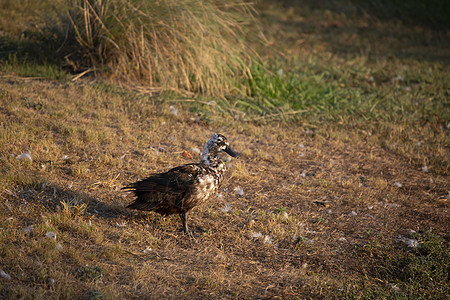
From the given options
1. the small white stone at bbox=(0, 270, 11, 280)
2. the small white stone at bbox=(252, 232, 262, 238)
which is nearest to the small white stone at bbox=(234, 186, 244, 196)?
the small white stone at bbox=(252, 232, 262, 238)

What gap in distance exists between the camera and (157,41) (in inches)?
329

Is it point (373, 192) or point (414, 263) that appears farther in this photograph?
point (373, 192)

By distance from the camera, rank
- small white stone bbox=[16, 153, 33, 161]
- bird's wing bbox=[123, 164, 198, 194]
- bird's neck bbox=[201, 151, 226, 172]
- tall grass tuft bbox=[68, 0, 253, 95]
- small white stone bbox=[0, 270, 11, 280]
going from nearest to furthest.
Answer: small white stone bbox=[0, 270, 11, 280], bird's wing bbox=[123, 164, 198, 194], bird's neck bbox=[201, 151, 226, 172], small white stone bbox=[16, 153, 33, 161], tall grass tuft bbox=[68, 0, 253, 95]

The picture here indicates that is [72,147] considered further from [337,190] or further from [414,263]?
[414,263]

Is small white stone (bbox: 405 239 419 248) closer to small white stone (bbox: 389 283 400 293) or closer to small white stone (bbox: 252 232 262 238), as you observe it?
small white stone (bbox: 389 283 400 293)

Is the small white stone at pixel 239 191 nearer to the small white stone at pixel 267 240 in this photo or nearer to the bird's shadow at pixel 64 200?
the small white stone at pixel 267 240

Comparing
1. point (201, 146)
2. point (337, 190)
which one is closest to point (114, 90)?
point (201, 146)

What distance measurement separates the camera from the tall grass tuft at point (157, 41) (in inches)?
320

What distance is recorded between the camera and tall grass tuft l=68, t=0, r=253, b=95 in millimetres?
8125

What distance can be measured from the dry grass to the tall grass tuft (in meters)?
0.73

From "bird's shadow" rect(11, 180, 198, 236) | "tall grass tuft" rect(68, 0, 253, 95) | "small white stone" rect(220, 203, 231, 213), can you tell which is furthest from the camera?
"tall grass tuft" rect(68, 0, 253, 95)

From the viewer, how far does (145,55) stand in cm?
838

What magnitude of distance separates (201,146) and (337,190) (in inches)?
83.1

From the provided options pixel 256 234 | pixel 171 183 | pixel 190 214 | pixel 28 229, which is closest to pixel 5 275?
pixel 28 229
